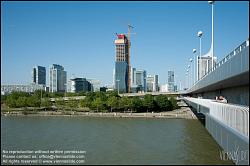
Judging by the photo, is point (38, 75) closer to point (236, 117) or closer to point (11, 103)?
point (11, 103)

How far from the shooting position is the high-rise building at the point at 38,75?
137750 mm

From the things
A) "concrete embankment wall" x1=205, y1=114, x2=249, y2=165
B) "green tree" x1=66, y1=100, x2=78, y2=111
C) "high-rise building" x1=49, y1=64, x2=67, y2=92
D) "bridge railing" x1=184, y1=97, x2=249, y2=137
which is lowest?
"green tree" x1=66, y1=100, x2=78, y2=111

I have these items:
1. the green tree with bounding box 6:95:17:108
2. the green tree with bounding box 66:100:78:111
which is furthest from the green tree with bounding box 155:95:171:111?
the green tree with bounding box 6:95:17:108

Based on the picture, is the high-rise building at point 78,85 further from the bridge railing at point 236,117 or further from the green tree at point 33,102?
the bridge railing at point 236,117

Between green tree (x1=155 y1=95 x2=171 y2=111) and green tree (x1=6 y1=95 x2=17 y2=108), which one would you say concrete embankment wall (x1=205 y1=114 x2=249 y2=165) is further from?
green tree (x1=6 y1=95 x2=17 y2=108)

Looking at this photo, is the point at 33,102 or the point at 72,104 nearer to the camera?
the point at 33,102

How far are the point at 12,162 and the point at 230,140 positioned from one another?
A: 30.6 feet

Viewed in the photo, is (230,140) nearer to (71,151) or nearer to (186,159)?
(186,159)

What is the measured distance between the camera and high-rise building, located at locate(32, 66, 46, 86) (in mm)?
137750

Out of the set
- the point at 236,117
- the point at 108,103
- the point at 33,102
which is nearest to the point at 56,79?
the point at 33,102

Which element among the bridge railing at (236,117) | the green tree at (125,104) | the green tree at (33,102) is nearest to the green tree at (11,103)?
the green tree at (33,102)

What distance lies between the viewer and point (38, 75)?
138 metres

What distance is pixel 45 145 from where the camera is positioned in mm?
21250

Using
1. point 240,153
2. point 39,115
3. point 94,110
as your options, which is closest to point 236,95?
point 240,153
